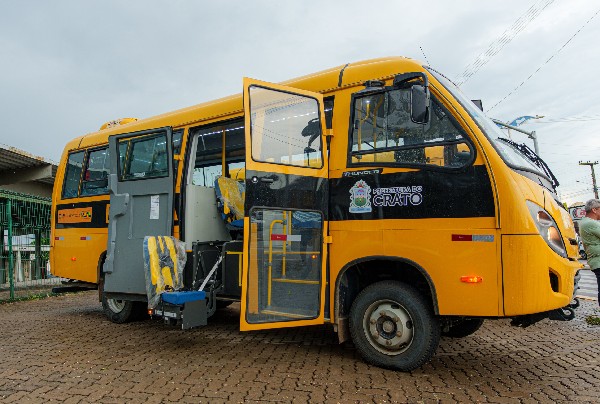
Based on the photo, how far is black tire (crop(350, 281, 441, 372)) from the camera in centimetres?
414

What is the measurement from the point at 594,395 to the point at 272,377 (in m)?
2.75

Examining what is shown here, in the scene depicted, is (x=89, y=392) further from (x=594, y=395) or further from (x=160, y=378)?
(x=594, y=395)

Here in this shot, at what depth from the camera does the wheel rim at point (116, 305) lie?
23.3 ft

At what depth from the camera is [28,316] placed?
8.09 metres

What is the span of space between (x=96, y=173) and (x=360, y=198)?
16.2ft

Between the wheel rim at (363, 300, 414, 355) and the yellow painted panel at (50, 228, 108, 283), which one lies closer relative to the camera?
the wheel rim at (363, 300, 414, 355)

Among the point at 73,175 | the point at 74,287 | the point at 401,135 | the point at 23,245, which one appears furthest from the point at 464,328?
the point at 23,245

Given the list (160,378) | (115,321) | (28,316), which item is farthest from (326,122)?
(28,316)

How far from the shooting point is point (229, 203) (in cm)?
649

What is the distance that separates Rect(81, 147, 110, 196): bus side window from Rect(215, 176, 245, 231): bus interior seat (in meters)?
1.96

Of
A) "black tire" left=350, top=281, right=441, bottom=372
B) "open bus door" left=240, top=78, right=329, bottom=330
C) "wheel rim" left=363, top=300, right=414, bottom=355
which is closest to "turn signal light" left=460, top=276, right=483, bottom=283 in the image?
"black tire" left=350, top=281, right=441, bottom=372

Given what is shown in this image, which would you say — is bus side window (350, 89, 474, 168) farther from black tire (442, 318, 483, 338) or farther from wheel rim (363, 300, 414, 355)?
black tire (442, 318, 483, 338)

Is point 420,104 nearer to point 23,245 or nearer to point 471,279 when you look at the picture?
point 471,279

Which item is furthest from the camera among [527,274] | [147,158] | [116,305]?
[116,305]
